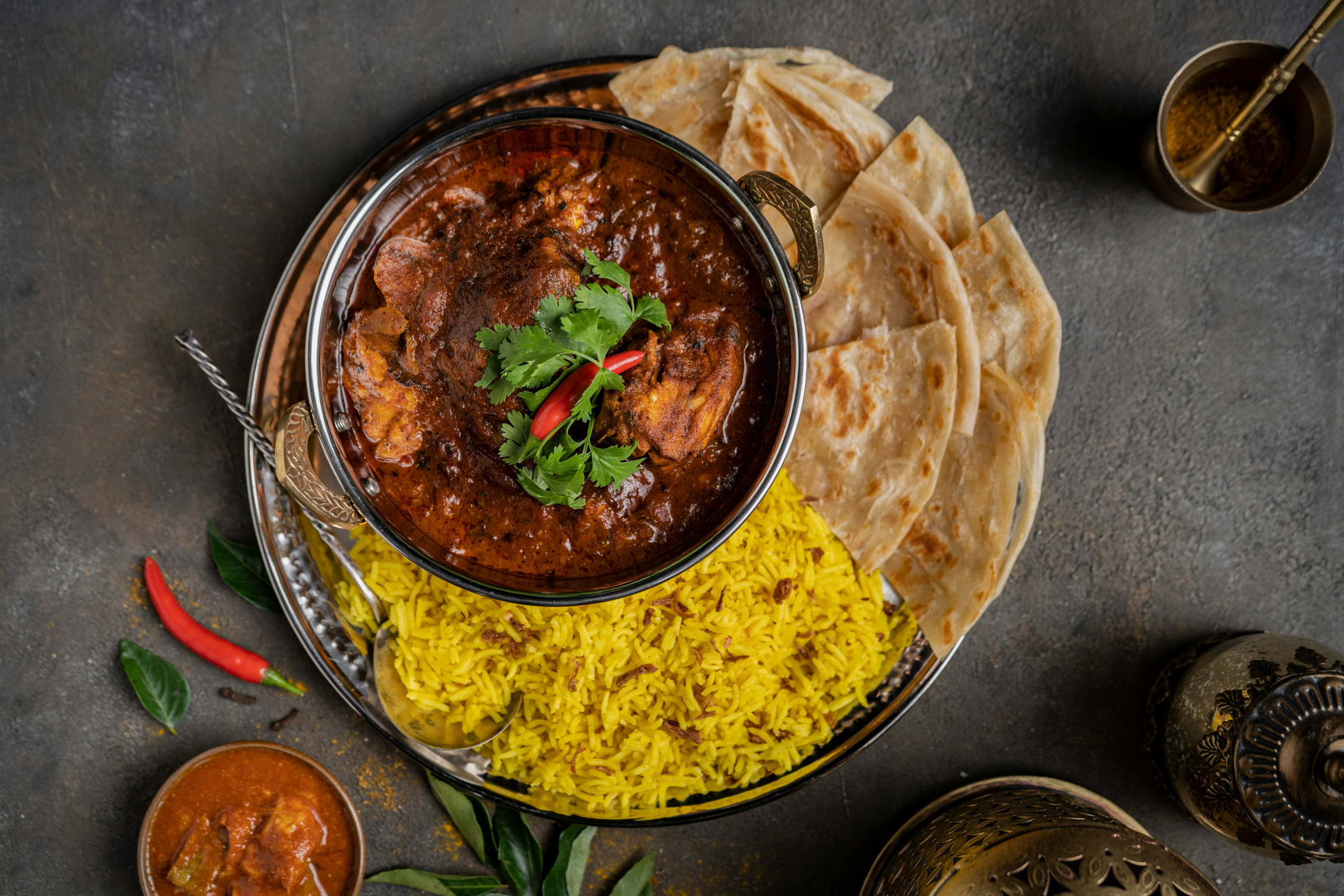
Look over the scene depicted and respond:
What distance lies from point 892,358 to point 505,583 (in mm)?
1414

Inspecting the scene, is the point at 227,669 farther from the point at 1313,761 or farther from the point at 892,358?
Result: the point at 1313,761

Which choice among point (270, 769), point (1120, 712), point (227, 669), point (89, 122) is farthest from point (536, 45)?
point (1120, 712)

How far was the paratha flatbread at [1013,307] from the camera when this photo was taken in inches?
107

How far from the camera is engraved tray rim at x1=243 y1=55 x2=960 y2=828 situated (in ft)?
8.98

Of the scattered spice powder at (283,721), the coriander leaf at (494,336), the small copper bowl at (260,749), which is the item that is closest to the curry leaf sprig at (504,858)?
the small copper bowl at (260,749)

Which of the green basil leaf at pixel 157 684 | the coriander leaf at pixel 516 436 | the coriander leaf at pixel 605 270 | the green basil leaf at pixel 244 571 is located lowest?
the green basil leaf at pixel 157 684

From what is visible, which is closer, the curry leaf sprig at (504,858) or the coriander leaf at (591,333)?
the coriander leaf at (591,333)

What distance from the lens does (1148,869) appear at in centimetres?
253

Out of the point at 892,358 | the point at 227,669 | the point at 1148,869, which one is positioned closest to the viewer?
the point at 1148,869

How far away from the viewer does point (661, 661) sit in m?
2.67

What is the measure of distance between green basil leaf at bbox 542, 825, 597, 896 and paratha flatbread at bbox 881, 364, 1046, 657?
1.42 m

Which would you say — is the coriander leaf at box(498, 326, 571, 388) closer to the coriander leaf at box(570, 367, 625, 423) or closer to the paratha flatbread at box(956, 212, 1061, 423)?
the coriander leaf at box(570, 367, 625, 423)

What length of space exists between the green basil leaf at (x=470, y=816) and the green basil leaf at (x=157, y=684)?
94 centimetres

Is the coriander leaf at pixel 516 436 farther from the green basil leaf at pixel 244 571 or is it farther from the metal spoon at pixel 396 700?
the green basil leaf at pixel 244 571
